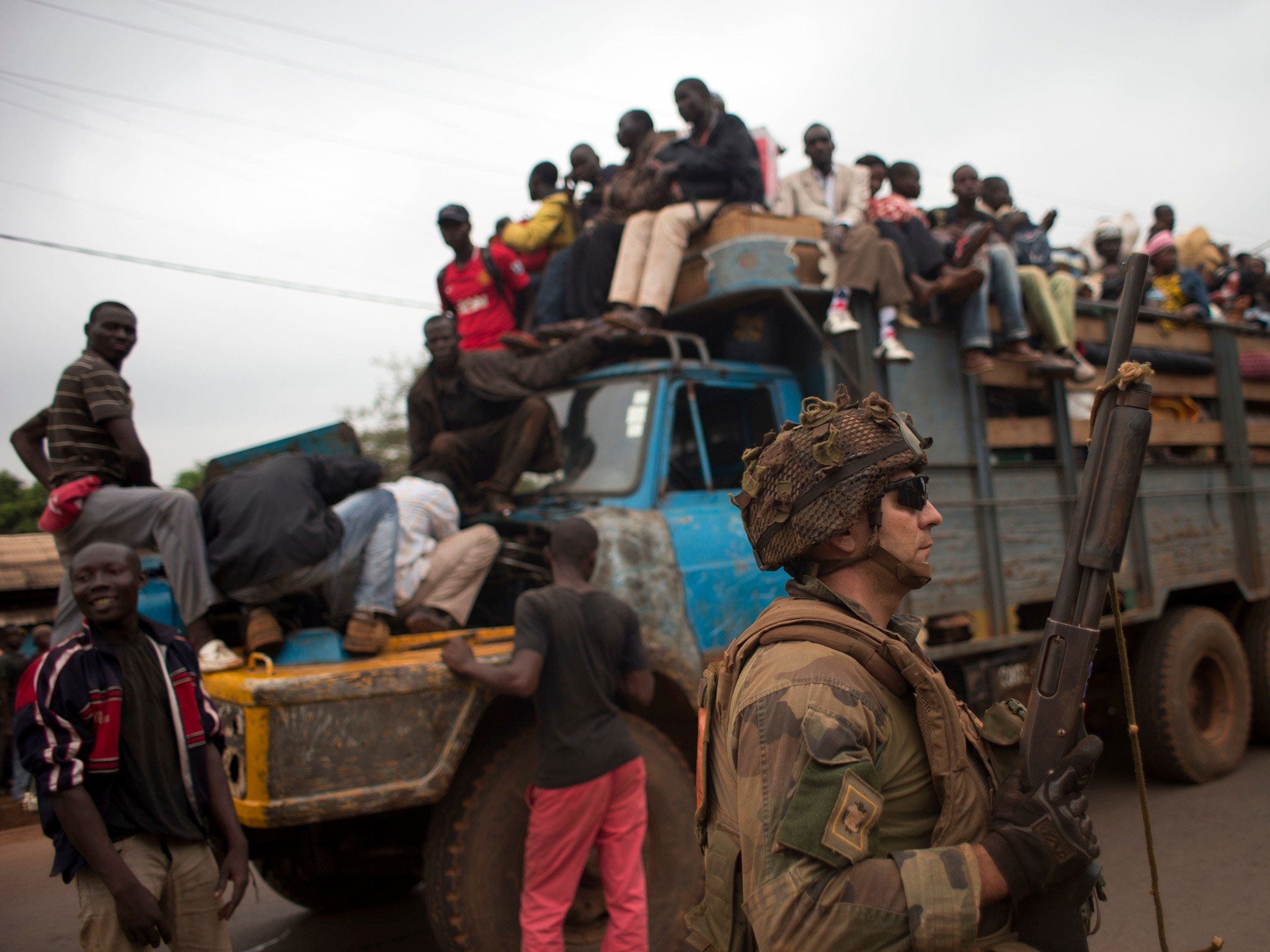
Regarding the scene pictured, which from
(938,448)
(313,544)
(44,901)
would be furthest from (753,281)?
(44,901)


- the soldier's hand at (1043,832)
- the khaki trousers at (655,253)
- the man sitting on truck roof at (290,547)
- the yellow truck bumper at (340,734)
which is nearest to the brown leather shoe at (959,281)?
the khaki trousers at (655,253)

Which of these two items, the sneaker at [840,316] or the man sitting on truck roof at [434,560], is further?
the sneaker at [840,316]

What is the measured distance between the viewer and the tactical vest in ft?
4.91

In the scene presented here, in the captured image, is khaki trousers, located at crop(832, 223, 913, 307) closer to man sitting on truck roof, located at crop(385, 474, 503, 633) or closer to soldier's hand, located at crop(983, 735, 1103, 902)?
man sitting on truck roof, located at crop(385, 474, 503, 633)

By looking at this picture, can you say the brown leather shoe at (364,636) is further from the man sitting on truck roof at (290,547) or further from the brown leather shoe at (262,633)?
the brown leather shoe at (262,633)

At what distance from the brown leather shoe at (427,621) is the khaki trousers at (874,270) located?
2592 millimetres

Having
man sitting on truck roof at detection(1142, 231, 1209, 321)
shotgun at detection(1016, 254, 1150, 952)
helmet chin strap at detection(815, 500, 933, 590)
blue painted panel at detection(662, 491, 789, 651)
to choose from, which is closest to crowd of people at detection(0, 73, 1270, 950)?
helmet chin strap at detection(815, 500, 933, 590)

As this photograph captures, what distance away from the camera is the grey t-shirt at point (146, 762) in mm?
2547

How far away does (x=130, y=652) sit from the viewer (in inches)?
105

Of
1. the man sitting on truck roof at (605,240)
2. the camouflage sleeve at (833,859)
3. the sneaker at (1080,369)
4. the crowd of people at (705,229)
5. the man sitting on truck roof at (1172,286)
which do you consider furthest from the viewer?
the man sitting on truck roof at (1172,286)

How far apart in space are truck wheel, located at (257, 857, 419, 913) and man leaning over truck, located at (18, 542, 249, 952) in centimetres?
158

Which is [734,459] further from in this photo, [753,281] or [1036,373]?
[1036,373]

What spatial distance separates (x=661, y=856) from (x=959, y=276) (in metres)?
3.34

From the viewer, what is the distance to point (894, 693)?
1.55 metres
